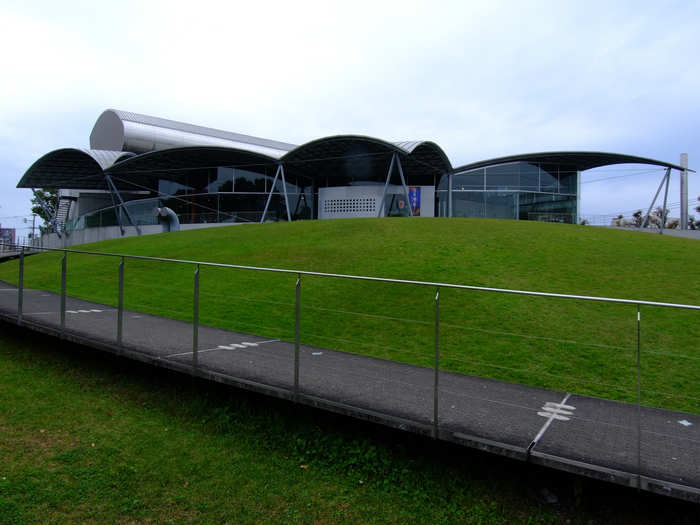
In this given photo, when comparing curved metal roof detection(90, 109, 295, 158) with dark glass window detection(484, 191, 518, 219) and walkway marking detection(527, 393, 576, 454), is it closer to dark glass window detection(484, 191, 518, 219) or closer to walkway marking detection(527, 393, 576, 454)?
dark glass window detection(484, 191, 518, 219)

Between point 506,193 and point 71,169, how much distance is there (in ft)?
115

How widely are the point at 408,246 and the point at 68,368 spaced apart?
32.4 ft

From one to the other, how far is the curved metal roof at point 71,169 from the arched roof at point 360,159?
1433cm

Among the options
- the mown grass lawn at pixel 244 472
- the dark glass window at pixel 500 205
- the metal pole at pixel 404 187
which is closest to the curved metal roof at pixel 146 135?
the metal pole at pixel 404 187

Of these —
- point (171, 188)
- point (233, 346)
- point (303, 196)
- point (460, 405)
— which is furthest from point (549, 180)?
point (460, 405)

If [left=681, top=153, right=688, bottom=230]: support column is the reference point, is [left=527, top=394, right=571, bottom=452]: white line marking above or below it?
below

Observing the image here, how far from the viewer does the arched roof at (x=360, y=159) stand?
3078 cm

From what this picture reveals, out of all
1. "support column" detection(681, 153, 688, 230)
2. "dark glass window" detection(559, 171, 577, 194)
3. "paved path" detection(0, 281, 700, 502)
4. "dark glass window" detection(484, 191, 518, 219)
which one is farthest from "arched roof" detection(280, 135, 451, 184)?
"paved path" detection(0, 281, 700, 502)

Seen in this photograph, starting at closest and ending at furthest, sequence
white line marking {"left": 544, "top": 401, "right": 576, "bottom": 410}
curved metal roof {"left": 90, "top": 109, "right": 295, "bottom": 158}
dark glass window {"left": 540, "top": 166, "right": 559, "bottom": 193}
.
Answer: white line marking {"left": 544, "top": 401, "right": 576, "bottom": 410}
dark glass window {"left": 540, "top": 166, "right": 559, "bottom": 193}
curved metal roof {"left": 90, "top": 109, "right": 295, "bottom": 158}

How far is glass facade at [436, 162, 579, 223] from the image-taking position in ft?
123

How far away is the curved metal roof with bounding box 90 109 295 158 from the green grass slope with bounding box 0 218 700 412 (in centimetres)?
2603

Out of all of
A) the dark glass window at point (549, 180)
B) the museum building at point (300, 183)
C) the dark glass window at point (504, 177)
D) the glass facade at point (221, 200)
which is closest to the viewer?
the museum building at point (300, 183)

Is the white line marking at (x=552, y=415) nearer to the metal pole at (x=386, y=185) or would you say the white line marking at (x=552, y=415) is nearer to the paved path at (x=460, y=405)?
the paved path at (x=460, y=405)

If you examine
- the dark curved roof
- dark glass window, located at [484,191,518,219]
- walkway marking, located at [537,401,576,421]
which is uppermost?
the dark curved roof
